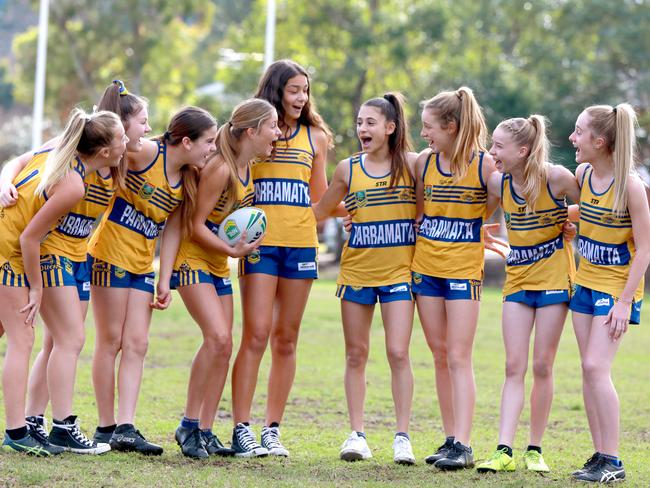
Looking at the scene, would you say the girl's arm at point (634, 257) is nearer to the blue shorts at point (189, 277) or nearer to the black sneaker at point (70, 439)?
the blue shorts at point (189, 277)

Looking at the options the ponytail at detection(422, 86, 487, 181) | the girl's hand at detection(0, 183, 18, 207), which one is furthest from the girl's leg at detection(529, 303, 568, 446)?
the girl's hand at detection(0, 183, 18, 207)

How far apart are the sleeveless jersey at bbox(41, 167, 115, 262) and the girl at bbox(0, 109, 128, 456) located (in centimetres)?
3

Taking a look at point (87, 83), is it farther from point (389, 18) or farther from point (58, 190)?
point (58, 190)

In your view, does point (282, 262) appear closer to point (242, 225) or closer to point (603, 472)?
point (242, 225)

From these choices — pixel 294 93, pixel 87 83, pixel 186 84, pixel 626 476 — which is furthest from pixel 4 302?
pixel 186 84

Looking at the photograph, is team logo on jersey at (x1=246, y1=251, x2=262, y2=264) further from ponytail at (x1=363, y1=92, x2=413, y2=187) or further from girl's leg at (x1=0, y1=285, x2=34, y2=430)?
girl's leg at (x1=0, y1=285, x2=34, y2=430)

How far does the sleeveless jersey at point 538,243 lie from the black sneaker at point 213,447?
1.88m

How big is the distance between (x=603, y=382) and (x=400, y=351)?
1.20m

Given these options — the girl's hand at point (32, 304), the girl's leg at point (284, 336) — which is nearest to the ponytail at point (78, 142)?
the girl's hand at point (32, 304)

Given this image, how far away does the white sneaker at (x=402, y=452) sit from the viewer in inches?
238

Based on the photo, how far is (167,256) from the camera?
6.15 meters

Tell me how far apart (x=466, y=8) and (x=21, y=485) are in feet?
113

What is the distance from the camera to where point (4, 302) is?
5734mm

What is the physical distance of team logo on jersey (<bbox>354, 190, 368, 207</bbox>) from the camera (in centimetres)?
633
